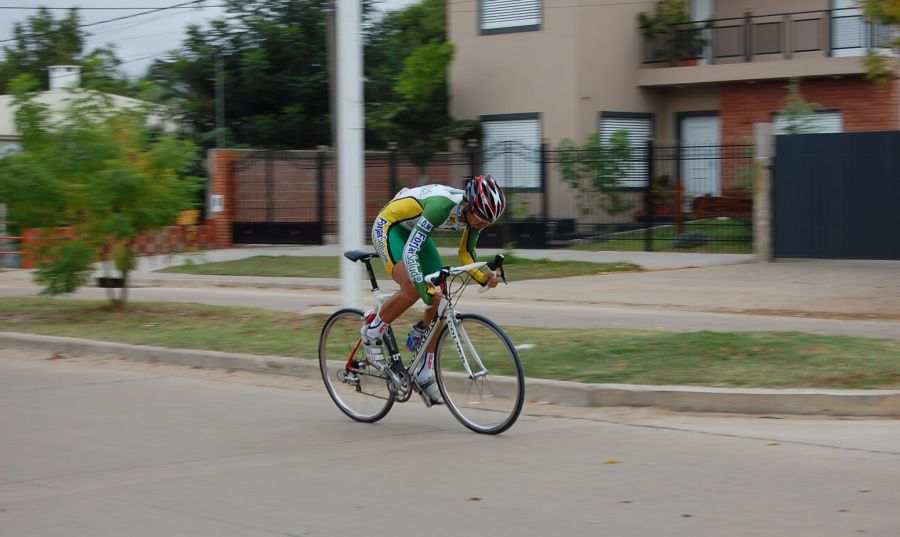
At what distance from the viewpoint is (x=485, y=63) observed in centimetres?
2764

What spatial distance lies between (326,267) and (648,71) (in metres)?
10.6

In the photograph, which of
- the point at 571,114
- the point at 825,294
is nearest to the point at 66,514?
the point at 825,294

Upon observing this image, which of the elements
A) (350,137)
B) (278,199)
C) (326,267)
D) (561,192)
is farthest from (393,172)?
(350,137)

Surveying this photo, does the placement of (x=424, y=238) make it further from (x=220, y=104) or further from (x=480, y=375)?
(x=220, y=104)

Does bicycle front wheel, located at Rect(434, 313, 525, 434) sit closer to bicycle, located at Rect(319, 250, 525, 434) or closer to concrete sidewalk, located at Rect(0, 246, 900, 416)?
bicycle, located at Rect(319, 250, 525, 434)

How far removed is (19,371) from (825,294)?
34.4 feet

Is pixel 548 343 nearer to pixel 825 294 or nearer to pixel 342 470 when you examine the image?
pixel 342 470

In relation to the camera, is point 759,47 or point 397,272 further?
point 759,47

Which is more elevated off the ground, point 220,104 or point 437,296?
point 220,104

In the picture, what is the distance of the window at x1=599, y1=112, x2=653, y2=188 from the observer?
23781 mm

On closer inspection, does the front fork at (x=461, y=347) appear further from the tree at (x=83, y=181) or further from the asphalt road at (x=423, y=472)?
the tree at (x=83, y=181)

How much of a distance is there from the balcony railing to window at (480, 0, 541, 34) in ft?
9.69

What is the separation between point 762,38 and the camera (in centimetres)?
2706

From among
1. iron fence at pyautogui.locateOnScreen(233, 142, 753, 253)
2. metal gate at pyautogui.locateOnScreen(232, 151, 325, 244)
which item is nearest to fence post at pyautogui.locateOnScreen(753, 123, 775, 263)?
iron fence at pyautogui.locateOnScreen(233, 142, 753, 253)
